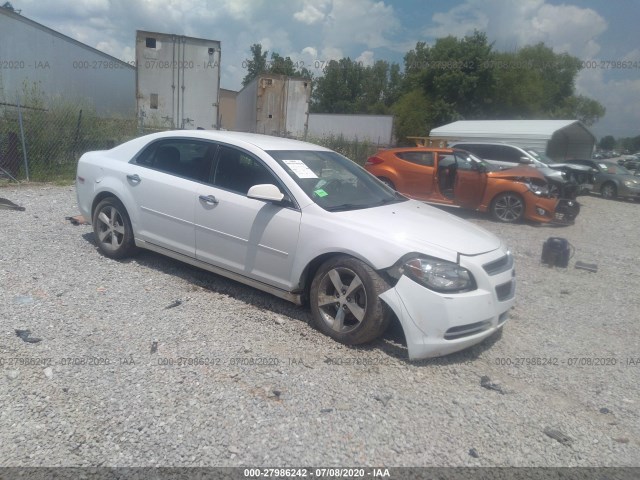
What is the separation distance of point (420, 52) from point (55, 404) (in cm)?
4808

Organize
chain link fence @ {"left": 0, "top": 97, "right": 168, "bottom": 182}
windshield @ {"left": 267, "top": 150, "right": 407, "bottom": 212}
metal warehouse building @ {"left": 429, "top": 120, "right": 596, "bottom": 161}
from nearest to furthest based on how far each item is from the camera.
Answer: windshield @ {"left": 267, "top": 150, "right": 407, "bottom": 212} → chain link fence @ {"left": 0, "top": 97, "right": 168, "bottom": 182} → metal warehouse building @ {"left": 429, "top": 120, "right": 596, "bottom": 161}

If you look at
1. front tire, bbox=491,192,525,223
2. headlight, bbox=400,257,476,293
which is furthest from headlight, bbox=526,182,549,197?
headlight, bbox=400,257,476,293

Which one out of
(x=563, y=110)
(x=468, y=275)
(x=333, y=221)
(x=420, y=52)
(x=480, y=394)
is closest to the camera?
(x=480, y=394)

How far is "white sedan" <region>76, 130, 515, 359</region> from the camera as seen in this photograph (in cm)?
398

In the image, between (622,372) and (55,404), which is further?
(622,372)

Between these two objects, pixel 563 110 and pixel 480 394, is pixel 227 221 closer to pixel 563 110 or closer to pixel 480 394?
pixel 480 394

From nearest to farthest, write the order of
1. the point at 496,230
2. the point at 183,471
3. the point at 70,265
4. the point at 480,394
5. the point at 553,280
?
the point at 183,471, the point at 480,394, the point at 70,265, the point at 553,280, the point at 496,230

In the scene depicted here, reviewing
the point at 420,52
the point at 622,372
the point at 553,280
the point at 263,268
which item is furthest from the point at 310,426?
the point at 420,52

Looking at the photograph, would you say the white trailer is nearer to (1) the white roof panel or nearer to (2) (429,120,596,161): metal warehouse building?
(2) (429,120,596,161): metal warehouse building

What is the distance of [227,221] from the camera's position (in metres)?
4.91

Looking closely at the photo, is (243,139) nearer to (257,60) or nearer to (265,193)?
(265,193)

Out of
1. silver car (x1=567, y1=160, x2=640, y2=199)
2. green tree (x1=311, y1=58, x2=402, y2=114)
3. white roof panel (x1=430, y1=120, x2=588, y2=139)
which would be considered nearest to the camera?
silver car (x1=567, y1=160, x2=640, y2=199)

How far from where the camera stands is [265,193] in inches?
178

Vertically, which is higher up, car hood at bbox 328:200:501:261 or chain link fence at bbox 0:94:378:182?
Answer: car hood at bbox 328:200:501:261
